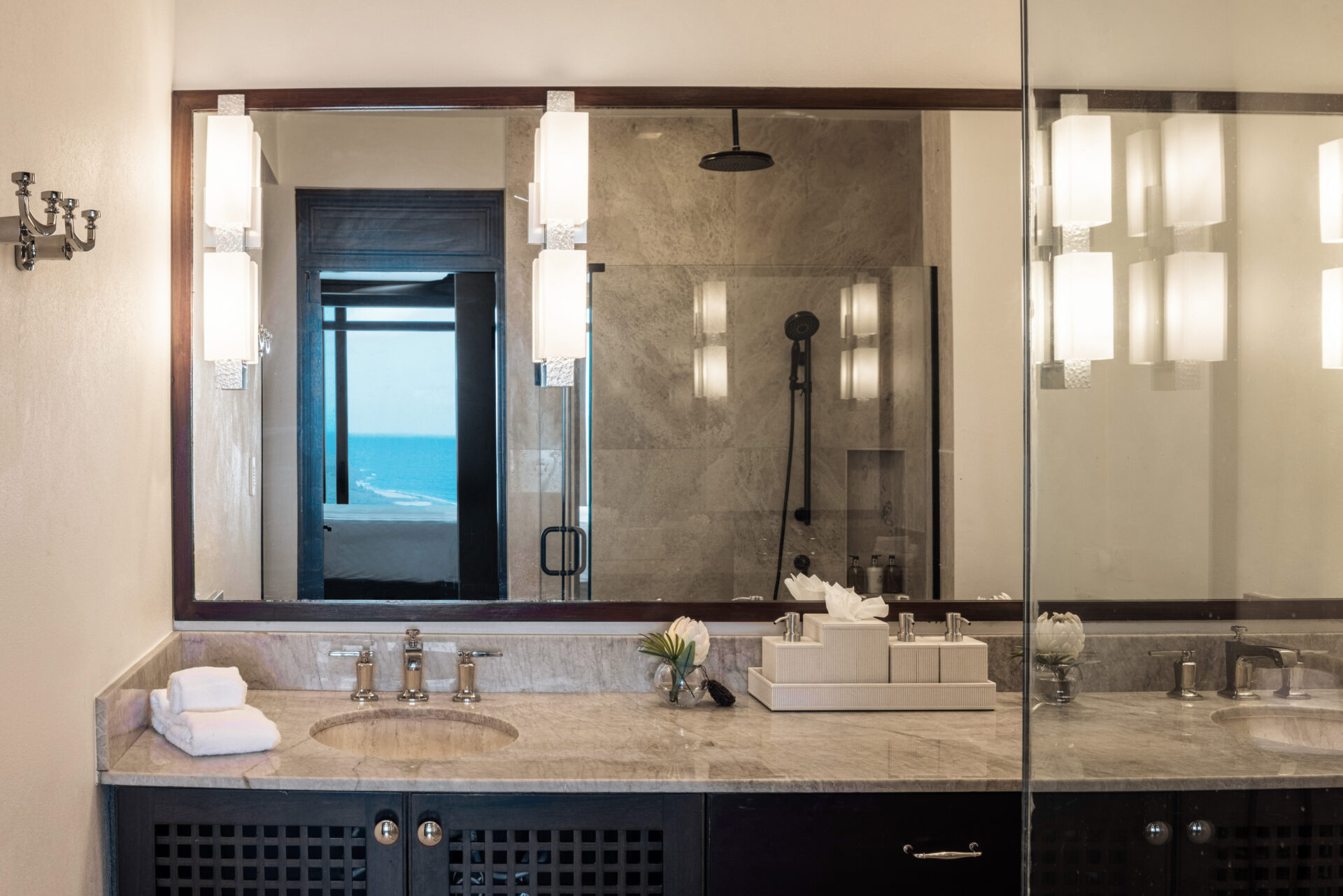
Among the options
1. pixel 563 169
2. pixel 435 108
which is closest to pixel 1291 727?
pixel 563 169

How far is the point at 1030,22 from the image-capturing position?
89cm

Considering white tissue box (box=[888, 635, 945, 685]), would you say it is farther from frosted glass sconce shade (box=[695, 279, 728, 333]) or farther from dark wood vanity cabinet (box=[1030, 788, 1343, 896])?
dark wood vanity cabinet (box=[1030, 788, 1343, 896])

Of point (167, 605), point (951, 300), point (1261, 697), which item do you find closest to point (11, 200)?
point (167, 605)

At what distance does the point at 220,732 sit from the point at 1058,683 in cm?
136

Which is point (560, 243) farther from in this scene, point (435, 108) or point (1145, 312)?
point (1145, 312)

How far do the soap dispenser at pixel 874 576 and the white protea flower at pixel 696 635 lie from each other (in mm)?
369

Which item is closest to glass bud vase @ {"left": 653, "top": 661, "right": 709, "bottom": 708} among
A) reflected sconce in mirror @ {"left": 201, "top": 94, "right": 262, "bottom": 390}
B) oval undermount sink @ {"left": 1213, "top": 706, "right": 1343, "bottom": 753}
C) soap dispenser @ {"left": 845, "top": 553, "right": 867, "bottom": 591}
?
soap dispenser @ {"left": 845, "top": 553, "right": 867, "bottom": 591}

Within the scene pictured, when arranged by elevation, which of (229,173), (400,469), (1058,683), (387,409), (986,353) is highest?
(229,173)

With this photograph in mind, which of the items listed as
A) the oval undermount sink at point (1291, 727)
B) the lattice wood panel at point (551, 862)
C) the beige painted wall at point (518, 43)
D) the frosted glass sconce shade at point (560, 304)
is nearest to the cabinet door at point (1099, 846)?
the oval undermount sink at point (1291, 727)

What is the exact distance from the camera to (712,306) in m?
2.04

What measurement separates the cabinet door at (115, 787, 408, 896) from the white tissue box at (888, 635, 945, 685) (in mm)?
946

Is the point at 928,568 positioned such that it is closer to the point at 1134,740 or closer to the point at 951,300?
the point at 951,300

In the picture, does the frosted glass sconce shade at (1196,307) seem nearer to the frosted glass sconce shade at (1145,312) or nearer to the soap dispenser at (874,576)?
the frosted glass sconce shade at (1145,312)

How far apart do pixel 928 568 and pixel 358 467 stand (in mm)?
1191
